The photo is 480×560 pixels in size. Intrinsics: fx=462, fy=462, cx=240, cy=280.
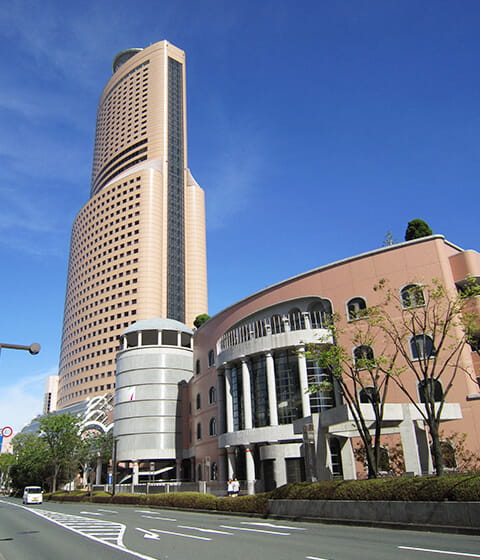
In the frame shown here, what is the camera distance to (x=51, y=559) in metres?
12.5

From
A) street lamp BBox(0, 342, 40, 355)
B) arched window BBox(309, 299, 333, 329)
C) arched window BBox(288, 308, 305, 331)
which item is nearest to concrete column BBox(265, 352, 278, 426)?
arched window BBox(288, 308, 305, 331)

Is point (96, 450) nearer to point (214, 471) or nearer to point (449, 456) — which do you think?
point (214, 471)

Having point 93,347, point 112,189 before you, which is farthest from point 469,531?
point 112,189

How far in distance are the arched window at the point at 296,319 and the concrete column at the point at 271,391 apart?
350cm

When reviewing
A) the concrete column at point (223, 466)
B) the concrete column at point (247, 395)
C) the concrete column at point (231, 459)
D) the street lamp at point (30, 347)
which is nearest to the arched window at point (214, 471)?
the concrete column at point (223, 466)

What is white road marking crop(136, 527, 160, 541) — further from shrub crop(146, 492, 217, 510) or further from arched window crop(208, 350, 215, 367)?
arched window crop(208, 350, 215, 367)

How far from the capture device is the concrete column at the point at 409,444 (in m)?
24.2

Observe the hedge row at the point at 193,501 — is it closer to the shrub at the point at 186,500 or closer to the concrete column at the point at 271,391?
the shrub at the point at 186,500

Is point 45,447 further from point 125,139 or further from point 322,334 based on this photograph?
point 125,139

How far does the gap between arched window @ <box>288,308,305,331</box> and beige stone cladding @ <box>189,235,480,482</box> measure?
1.58 feet

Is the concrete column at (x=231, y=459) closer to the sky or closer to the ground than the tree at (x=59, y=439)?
closer to the ground

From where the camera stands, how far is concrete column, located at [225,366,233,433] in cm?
4172

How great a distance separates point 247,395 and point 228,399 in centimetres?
357

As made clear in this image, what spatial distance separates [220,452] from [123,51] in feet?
516
